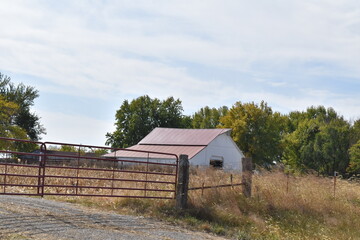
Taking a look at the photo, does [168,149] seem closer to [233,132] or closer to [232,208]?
[233,132]

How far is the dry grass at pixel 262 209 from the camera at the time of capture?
43.9 feet

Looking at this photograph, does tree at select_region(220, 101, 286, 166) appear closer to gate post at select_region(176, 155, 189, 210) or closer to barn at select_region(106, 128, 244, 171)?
barn at select_region(106, 128, 244, 171)

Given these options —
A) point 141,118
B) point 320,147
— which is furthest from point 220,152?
point 141,118

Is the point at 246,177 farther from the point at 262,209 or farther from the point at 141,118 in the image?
the point at 141,118

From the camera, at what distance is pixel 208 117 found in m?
95.8

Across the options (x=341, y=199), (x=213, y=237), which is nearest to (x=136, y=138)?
(x=341, y=199)

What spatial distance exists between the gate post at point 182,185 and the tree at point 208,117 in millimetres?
78352

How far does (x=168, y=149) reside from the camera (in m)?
55.2

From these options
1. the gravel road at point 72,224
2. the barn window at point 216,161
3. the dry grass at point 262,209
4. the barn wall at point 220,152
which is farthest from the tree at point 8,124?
the gravel road at point 72,224

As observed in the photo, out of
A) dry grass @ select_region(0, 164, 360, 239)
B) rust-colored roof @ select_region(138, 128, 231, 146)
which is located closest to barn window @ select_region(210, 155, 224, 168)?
rust-colored roof @ select_region(138, 128, 231, 146)

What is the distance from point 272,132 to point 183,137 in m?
18.0

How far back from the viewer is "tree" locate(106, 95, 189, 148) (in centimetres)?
8138

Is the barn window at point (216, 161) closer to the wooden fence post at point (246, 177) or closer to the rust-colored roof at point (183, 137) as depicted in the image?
the rust-colored roof at point (183, 137)

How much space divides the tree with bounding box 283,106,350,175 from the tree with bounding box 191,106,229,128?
79.3 feet
